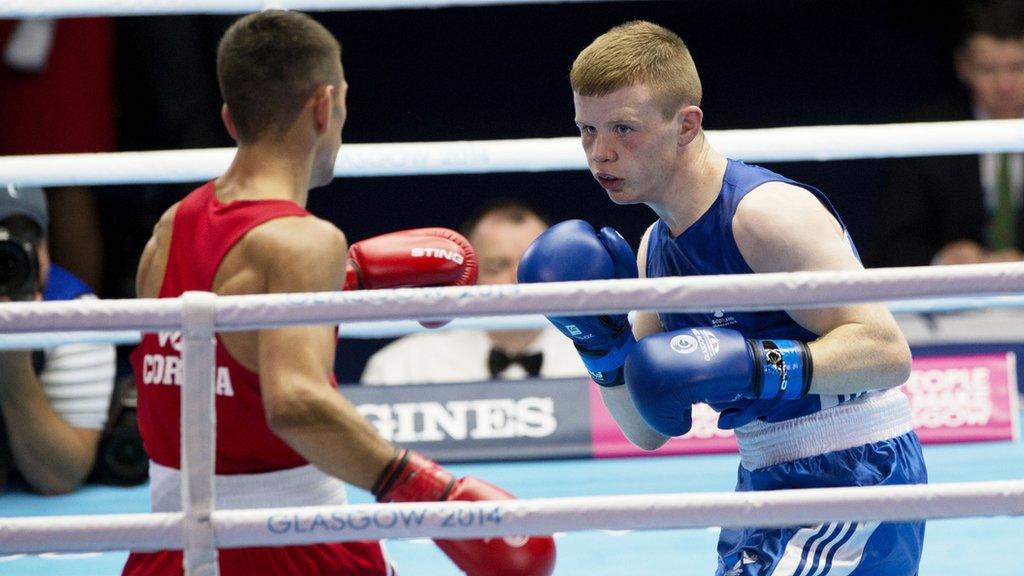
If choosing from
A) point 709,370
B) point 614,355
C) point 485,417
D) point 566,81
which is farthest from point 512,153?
point 566,81

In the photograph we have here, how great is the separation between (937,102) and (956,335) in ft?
2.91

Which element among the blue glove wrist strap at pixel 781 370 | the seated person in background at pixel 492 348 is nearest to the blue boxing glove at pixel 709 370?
the blue glove wrist strap at pixel 781 370

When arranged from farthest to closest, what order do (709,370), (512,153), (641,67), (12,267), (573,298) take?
1. (12,267)
2. (512,153)
3. (641,67)
4. (709,370)
5. (573,298)

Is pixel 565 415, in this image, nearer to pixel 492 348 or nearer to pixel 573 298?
pixel 492 348

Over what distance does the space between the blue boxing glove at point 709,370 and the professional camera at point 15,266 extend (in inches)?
75.2

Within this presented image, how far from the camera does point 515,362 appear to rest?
3941 millimetres

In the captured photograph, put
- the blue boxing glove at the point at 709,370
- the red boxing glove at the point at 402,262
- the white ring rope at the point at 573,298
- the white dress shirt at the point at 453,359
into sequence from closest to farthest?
the white ring rope at the point at 573,298, the blue boxing glove at the point at 709,370, the red boxing glove at the point at 402,262, the white dress shirt at the point at 453,359

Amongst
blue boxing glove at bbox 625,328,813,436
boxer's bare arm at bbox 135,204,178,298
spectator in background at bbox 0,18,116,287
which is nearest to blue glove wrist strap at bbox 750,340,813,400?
blue boxing glove at bbox 625,328,813,436

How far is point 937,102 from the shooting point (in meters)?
4.45

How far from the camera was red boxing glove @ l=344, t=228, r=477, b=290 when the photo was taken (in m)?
2.22

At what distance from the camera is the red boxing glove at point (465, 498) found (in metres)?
1.81

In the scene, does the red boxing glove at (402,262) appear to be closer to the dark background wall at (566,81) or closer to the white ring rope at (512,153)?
the white ring rope at (512,153)

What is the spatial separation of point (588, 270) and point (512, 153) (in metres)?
1.03

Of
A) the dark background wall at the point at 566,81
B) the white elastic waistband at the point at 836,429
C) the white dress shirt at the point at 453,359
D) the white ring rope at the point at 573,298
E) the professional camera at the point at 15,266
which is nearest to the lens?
the white ring rope at the point at 573,298
